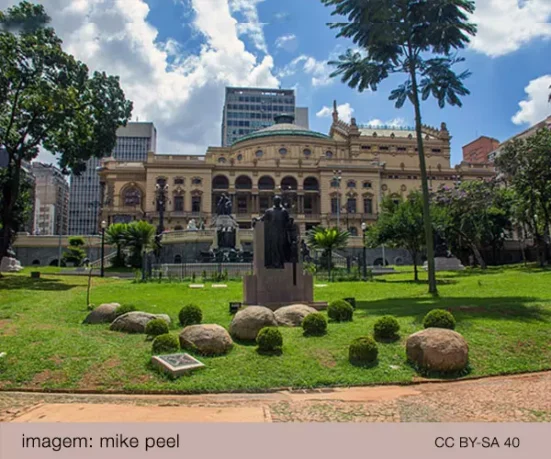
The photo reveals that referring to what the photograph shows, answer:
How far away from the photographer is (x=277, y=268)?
551 inches

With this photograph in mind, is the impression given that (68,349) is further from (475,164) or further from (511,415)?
(475,164)

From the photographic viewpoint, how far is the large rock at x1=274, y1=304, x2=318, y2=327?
11125mm

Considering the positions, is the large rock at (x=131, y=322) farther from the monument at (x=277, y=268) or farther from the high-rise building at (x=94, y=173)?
the high-rise building at (x=94, y=173)

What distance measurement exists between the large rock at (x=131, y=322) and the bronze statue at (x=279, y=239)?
4532mm

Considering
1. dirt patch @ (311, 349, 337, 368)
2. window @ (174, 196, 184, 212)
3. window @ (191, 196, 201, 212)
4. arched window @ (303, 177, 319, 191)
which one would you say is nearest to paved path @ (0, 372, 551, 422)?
dirt patch @ (311, 349, 337, 368)

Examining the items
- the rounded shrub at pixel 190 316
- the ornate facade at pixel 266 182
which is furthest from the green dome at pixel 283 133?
the rounded shrub at pixel 190 316

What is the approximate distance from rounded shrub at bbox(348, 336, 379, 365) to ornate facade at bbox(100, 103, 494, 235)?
63.0 m

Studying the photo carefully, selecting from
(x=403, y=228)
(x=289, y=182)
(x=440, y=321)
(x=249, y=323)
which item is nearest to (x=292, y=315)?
(x=249, y=323)

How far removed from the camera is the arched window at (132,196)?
77.4m

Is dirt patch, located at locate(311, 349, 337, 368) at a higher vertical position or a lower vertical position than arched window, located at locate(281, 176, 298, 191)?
lower

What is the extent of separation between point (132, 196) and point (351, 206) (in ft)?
125

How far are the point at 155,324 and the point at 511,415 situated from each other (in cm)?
686

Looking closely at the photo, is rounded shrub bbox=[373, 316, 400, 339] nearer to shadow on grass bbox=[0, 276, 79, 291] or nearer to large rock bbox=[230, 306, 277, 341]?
large rock bbox=[230, 306, 277, 341]

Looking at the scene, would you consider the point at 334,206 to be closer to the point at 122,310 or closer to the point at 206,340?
the point at 122,310
